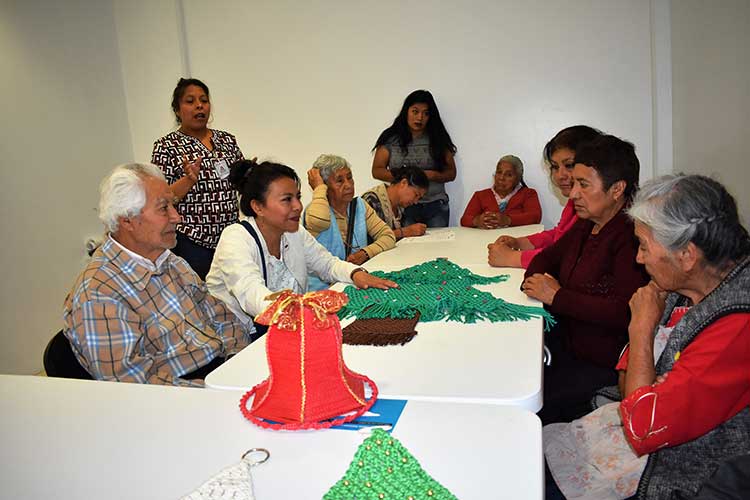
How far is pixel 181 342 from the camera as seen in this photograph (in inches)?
77.5

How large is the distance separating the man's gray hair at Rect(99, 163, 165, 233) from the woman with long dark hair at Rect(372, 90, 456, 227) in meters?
3.05

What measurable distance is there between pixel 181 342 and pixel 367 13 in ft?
13.8

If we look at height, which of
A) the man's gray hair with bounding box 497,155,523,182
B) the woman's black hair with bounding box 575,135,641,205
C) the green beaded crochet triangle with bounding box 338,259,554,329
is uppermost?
the woman's black hair with bounding box 575,135,641,205

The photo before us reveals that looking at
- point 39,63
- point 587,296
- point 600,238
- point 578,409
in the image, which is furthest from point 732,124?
point 39,63

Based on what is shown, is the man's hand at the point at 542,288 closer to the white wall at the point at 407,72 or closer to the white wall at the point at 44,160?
the white wall at the point at 407,72

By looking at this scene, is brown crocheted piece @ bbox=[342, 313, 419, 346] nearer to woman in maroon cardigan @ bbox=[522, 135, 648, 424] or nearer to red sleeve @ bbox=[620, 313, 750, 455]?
woman in maroon cardigan @ bbox=[522, 135, 648, 424]

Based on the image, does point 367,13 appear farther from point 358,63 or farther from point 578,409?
point 578,409

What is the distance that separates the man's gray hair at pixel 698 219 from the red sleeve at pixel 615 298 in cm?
52

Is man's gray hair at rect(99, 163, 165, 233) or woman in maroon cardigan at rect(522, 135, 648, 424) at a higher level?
man's gray hair at rect(99, 163, 165, 233)

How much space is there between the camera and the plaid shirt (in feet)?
5.57

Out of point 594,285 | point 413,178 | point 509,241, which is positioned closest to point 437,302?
point 594,285

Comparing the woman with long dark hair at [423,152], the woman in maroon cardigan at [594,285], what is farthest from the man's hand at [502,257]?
the woman with long dark hair at [423,152]

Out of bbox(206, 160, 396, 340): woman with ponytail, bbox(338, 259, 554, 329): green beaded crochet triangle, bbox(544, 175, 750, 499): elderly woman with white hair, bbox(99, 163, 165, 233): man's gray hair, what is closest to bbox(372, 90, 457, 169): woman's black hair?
bbox(206, 160, 396, 340): woman with ponytail

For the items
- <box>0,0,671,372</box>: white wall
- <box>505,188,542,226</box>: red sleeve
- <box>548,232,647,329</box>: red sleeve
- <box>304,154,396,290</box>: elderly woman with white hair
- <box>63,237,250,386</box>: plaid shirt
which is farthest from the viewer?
<box>505,188,542,226</box>: red sleeve
